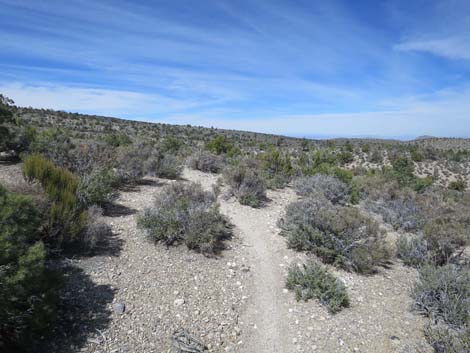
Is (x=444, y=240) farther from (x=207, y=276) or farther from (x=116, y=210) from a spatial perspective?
(x=116, y=210)

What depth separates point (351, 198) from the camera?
34.6 ft

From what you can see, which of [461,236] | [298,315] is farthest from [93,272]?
[461,236]

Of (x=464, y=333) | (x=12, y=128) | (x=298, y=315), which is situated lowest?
(x=298, y=315)

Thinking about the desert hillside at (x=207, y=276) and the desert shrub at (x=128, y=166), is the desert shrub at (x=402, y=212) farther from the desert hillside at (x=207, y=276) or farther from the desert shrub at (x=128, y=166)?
the desert shrub at (x=128, y=166)

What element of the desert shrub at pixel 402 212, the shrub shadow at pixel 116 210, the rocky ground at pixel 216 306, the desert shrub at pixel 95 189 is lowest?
the rocky ground at pixel 216 306

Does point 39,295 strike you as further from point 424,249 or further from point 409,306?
point 424,249

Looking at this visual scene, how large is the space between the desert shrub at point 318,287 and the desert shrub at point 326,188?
5.38m

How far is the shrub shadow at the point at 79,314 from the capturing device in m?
3.32

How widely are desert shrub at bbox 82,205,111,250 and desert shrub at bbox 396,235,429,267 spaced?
21.7ft

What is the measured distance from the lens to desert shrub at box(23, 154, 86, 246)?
484cm

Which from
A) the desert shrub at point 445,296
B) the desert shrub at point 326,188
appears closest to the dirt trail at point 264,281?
the desert shrub at point 445,296

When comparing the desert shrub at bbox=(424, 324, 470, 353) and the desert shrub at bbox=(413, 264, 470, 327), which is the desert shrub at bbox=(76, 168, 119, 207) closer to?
the desert shrub at bbox=(424, 324, 470, 353)

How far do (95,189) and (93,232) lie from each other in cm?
180

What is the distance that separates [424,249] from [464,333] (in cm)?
316
